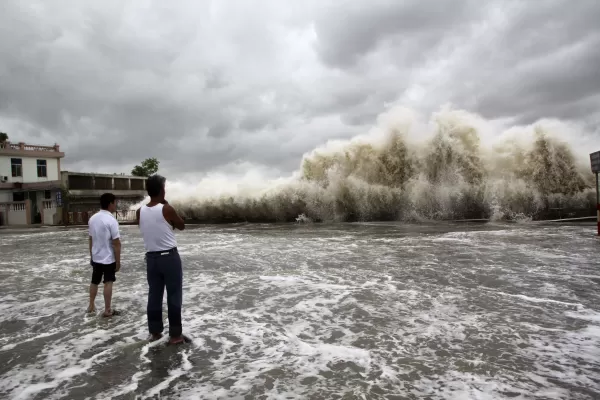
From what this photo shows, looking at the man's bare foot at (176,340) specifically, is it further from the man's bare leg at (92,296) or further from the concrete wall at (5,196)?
the concrete wall at (5,196)

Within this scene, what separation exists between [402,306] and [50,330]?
3.87 m

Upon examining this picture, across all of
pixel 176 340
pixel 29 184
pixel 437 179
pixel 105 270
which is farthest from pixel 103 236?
pixel 29 184

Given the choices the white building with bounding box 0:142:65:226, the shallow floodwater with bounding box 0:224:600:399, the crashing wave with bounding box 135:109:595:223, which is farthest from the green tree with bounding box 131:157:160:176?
the shallow floodwater with bounding box 0:224:600:399

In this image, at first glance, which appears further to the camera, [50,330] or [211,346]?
[50,330]

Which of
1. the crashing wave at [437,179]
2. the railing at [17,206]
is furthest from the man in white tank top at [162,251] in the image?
the railing at [17,206]

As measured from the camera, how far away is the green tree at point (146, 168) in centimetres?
5166

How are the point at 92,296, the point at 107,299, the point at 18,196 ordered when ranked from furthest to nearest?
the point at 18,196 < the point at 92,296 < the point at 107,299

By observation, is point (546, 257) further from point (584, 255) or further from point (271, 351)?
point (271, 351)

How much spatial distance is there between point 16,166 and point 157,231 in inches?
1610

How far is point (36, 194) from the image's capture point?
3412 cm

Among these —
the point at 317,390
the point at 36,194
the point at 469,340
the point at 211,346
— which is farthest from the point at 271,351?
the point at 36,194

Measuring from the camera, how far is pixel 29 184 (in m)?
33.9

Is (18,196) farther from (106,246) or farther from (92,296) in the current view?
(106,246)

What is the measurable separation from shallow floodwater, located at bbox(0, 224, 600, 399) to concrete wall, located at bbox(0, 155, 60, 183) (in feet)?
114
